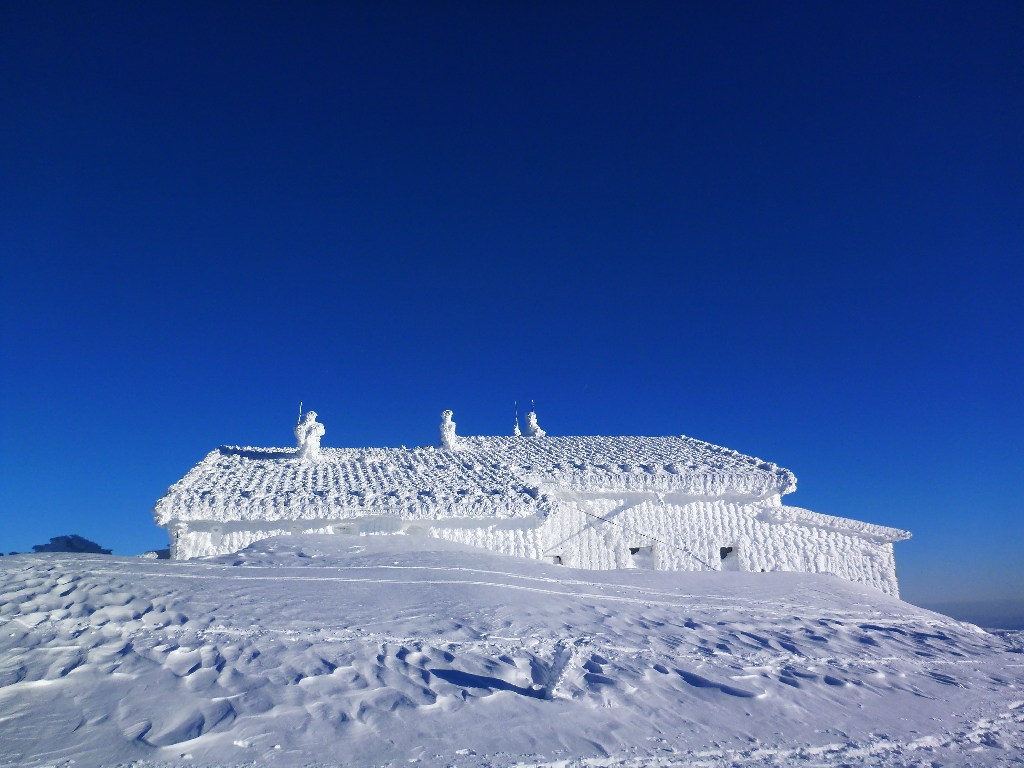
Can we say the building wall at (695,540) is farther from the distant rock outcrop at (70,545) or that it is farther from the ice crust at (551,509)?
the distant rock outcrop at (70,545)

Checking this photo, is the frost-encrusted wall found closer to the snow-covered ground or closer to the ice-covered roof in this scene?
the ice-covered roof

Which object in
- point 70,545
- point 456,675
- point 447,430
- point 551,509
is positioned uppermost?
point 447,430

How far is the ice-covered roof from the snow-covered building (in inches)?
1.2

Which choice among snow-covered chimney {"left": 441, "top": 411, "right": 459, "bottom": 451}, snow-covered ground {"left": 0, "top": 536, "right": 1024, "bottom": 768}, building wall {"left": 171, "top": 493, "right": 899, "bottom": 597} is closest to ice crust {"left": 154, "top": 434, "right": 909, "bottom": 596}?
building wall {"left": 171, "top": 493, "right": 899, "bottom": 597}

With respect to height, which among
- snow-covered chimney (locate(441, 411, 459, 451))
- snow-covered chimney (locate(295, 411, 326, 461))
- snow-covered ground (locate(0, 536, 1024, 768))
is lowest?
snow-covered ground (locate(0, 536, 1024, 768))

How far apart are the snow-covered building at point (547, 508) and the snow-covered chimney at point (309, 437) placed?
0.03 metres

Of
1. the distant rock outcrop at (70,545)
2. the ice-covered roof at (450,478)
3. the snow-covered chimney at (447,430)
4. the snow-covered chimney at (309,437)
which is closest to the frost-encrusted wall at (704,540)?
the ice-covered roof at (450,478)

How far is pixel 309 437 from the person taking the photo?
1608 cm

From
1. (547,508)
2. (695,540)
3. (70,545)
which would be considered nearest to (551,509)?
(547,508)

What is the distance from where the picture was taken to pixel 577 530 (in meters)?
14.4

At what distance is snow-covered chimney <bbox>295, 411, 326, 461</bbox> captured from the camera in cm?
1609

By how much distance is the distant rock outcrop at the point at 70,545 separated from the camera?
1298 cm

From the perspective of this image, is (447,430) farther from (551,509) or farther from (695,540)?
(695,540)

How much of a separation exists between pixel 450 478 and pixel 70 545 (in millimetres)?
8063
